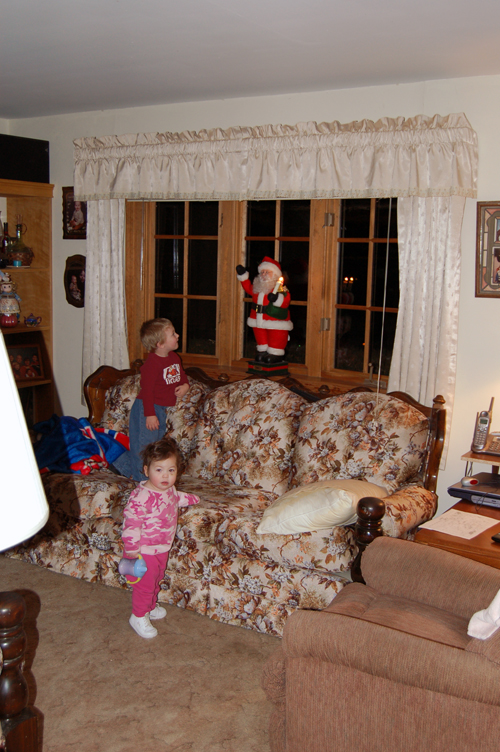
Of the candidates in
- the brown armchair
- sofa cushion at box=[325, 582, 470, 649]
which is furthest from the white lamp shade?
sofa cushion at box=[325, 582, 470, 649]

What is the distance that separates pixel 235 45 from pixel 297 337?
5.98ft

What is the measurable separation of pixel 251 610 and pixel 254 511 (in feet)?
1.46

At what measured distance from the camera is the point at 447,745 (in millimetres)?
1713

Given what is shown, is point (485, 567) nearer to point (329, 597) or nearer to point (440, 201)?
point (329, 597)

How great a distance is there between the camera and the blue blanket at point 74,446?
11.8 ft

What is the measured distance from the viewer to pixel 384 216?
12.7 ft

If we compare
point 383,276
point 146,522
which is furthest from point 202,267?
point 146,522

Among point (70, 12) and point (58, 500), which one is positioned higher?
point (70, 12)

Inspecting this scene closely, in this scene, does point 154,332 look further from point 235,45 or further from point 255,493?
point 235,45

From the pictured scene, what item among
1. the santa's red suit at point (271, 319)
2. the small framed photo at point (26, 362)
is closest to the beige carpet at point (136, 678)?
the santa's red suit at point (271, 319)

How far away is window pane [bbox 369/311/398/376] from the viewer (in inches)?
155

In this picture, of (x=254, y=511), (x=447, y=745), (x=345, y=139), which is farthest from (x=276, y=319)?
(x=447, y=745)

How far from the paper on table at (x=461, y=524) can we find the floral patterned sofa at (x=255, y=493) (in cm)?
11

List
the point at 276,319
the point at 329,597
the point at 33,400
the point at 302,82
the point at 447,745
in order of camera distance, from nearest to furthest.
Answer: the point at 447,745
the point at 329,597
the point at 302,82
the point at 276,319
the point at 33,400
